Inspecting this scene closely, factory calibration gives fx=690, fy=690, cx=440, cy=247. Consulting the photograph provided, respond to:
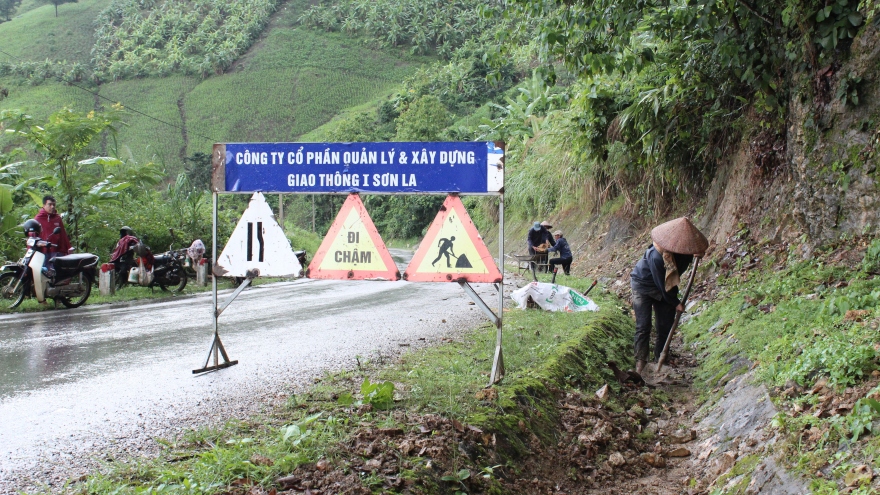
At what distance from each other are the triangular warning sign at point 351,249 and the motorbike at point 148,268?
10.0 m

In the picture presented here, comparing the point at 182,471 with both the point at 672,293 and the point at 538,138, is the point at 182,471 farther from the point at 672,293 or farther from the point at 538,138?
the point at 538,138

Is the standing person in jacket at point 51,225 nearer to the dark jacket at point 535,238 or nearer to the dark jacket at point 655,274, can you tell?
the dark jacket at point 655,274

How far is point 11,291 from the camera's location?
39.1ft

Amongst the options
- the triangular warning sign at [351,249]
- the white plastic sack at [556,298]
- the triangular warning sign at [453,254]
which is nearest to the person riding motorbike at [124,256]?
the white plastic sack at [556,298]

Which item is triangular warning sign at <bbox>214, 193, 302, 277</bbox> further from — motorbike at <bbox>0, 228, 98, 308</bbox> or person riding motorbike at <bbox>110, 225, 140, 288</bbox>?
person riding motorbike at <bbox>110, 225, 140, 288</bbox>

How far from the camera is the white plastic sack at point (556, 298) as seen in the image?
10031 mm

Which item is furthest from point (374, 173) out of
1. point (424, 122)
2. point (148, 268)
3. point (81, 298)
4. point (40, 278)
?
point (424, 122)

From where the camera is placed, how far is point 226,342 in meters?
8.09

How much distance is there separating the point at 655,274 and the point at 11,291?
10692 millimetres

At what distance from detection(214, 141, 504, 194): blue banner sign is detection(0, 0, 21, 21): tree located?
147m

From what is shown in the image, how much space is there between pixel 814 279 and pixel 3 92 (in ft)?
80.0

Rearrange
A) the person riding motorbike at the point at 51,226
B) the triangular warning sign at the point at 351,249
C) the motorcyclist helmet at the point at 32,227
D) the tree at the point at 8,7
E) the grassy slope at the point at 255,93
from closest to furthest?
the triangular warning sign at the point at 351,249, the motorcyclist helmet at the point at 32,227, the person riding motorbike at the point at 51,226, the grassy slope at the point at 255,93, the tree at the point at 8,7

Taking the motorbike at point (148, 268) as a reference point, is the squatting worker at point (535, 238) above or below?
above

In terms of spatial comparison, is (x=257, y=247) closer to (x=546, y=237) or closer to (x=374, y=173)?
(x=374, y=173)
